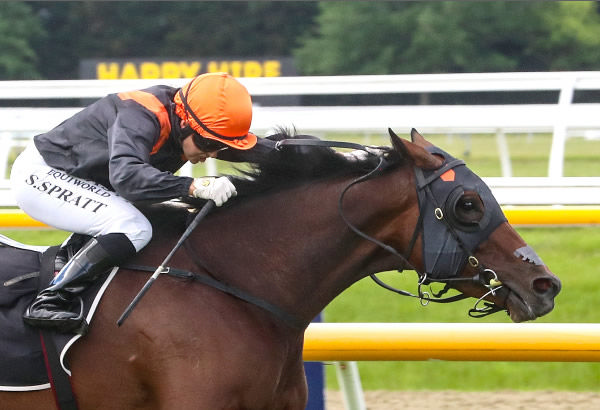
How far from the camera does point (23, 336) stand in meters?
2.99

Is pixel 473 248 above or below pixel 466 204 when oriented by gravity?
below

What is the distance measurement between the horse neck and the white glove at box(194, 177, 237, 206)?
18 cm

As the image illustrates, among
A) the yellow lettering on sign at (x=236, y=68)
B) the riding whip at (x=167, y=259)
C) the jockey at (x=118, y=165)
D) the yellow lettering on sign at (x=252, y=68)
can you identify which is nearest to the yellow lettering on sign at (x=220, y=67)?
the yellow lettering on sign at (x=236, y=68)

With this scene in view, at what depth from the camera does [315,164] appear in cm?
319

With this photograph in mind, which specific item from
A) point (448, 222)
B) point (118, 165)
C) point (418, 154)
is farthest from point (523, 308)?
point (118, 165)

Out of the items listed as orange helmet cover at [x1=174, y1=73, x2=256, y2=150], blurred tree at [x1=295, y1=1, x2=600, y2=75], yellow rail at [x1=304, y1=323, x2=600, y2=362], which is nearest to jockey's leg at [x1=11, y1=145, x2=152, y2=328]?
orange helmet cover at [x1=174, y1=73, x2=256, y2=150]

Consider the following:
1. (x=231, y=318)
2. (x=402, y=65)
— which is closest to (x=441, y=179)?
(x=231, y=318)

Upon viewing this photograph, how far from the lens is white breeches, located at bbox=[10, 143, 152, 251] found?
307cm

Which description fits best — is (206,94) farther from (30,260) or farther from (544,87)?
(544,87)

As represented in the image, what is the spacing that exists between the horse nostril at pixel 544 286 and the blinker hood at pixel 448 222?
201mm

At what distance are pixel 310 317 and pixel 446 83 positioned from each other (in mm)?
3202

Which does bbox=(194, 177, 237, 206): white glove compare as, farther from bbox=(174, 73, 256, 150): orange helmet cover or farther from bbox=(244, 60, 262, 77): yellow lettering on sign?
bbox=(244, 60, 262, 77): yellow lettering on sign

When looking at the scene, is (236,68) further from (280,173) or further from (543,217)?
(280,173)

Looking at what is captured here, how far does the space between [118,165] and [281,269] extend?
1.99ft
